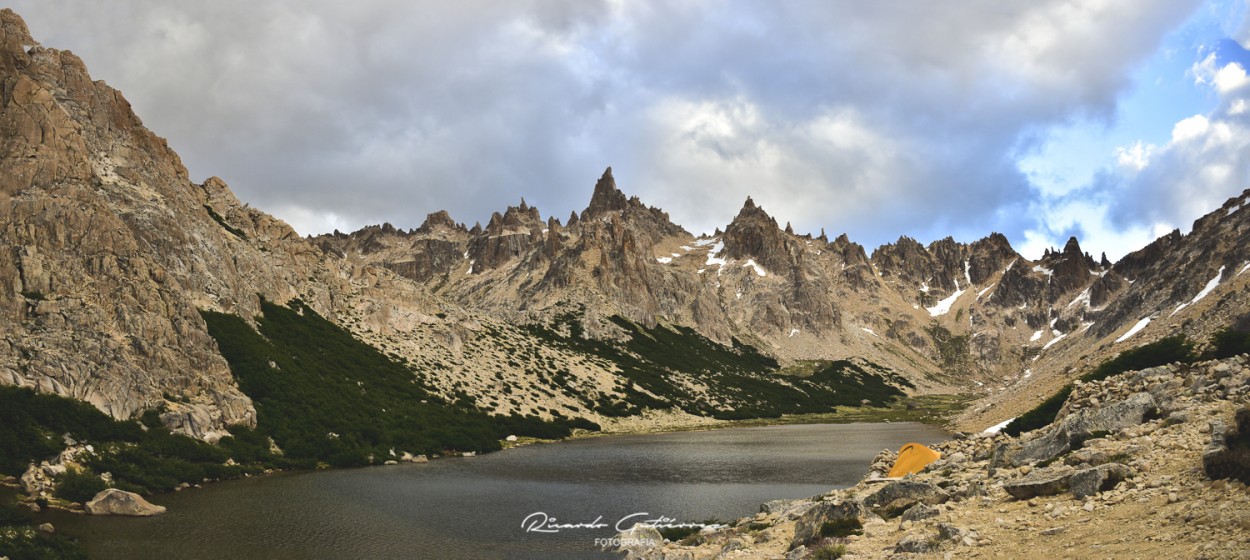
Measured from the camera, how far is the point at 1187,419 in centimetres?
2152

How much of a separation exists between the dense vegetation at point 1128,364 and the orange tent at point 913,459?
18464mm

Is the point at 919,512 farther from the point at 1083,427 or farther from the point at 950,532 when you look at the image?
the point at 1083,427

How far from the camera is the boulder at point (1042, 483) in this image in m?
20.4

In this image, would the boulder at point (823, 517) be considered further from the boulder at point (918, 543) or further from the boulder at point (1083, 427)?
the boulder at point (1083, 427)

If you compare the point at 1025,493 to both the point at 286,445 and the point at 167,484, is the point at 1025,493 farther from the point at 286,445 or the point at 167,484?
the point at 286,445

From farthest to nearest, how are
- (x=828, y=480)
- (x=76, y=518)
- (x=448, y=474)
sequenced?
(x=448, y=474), (x=828, y=480), (x=76, y=518)

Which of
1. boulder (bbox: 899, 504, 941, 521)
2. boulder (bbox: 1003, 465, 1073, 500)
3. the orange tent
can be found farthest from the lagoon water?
boulder (bbox: 1003, 465, 1073, 500)

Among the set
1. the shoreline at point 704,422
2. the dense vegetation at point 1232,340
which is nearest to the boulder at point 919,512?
the dense vegetation at point 1232,340

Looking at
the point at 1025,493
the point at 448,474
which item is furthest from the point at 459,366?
the point at 1025,493

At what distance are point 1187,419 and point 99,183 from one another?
11024 centimetres

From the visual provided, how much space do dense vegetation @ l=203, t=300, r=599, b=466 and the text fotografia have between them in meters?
33.0

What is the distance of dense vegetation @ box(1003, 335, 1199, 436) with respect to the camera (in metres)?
54.3

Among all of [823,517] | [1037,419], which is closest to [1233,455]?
[823,517]
